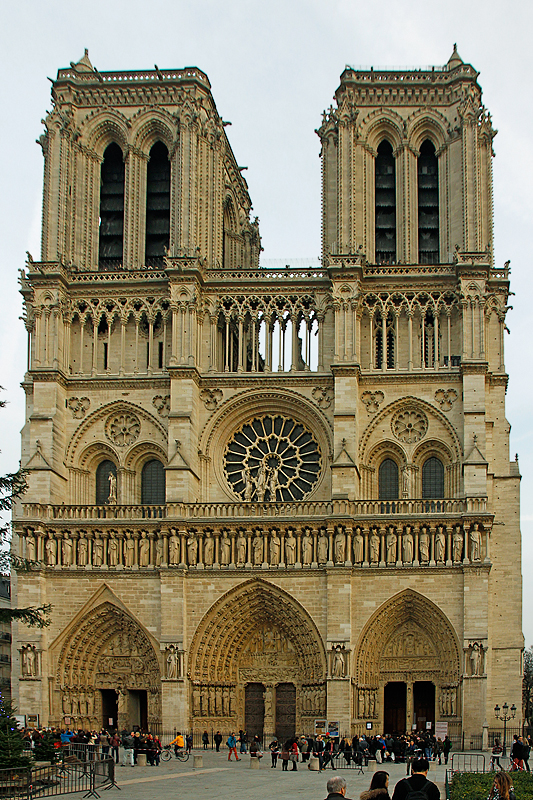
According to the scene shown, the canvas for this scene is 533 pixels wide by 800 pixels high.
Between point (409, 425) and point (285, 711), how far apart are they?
1030cm

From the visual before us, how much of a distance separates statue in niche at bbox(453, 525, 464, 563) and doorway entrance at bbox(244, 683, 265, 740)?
25.4 ft

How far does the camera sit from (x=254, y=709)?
3897 cm

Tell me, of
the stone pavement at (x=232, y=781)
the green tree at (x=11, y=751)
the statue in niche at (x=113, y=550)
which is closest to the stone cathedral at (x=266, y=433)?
the statue in niche at (x=113, y=550)

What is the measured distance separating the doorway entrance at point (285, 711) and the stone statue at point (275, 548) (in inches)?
165

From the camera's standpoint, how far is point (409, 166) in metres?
42.6

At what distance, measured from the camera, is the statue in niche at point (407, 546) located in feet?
124

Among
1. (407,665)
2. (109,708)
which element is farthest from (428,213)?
(109,708)

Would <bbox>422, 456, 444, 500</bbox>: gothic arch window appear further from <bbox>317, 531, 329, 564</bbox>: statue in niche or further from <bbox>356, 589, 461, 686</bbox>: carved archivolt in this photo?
<bbox>317, 531, 329, 564</bbox>: statue in niche

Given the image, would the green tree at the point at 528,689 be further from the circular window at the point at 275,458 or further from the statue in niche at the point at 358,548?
the statue in niche at the point at 358,548

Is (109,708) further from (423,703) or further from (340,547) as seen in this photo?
(423,703)

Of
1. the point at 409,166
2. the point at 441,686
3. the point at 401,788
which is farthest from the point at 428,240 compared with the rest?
the point at 401,788

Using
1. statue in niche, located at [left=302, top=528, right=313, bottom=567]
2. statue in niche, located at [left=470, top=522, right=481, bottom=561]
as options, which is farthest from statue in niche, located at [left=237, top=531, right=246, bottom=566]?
statue in niche, located at [left=470, top=522, right=481, bottom=561]

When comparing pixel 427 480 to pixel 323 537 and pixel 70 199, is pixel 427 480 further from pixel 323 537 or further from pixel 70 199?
pixel 70 199

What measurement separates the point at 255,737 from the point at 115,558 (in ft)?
23.9
